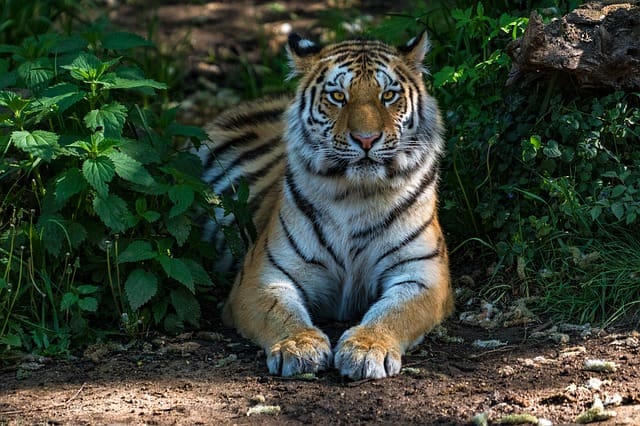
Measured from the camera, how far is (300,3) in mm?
9805

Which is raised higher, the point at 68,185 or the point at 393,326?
the point at 68,185

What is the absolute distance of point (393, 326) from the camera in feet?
14.3

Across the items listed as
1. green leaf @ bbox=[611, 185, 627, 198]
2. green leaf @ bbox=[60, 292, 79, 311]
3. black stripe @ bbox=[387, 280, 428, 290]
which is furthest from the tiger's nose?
green leaf @ bbox=[60, 292, 79, 311]

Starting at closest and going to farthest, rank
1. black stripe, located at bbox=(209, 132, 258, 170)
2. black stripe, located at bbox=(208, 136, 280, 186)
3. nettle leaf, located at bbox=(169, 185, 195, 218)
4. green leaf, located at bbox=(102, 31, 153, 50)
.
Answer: nettle leaf, located at bbox=(169, 185, 195, 218) → green leaf, located at bbox=(102, 31, 153, 50) → black stripe, located at bbox=(208, 136, 280, 186) → black stripe, located at bbox=(209, 132, 258, 170)

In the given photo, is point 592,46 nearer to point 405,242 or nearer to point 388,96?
point 388,96

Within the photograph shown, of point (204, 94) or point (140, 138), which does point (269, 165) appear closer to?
point (140, 138)

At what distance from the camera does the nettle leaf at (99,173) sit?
442 cm

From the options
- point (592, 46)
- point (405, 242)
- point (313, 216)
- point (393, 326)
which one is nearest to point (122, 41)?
point (313, 216)

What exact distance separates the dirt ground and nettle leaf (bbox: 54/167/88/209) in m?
0.67

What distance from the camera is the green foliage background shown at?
4586mm

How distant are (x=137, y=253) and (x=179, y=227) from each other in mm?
249

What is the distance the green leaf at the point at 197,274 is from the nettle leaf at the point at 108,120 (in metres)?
0.66

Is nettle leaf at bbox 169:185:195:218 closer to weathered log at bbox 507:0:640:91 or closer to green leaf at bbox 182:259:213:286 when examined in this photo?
green leaf at bbox 182:259:213:286

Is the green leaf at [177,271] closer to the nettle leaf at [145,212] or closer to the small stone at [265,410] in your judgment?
the nettle leaf at [145,212]
